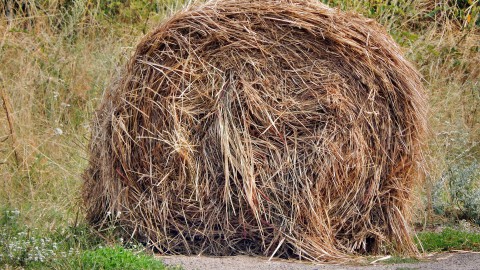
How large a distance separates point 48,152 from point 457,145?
446 cm

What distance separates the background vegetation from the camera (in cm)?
744

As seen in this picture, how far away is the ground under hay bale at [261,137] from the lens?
19.4ft

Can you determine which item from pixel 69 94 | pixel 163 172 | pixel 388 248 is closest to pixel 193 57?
pixel 163 172

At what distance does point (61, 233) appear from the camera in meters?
6.05

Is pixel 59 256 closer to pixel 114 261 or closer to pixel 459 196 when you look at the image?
pixel 114 261

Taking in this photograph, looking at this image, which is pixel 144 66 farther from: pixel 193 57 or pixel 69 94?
pixel 69 94

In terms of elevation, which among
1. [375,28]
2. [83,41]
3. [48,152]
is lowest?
[48,152]

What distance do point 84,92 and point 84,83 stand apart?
13 centimetres

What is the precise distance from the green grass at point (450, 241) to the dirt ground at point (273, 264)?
509 millimetres

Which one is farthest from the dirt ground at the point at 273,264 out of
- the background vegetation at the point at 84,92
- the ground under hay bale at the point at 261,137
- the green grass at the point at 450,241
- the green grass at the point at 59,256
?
the background vegetation at the point at 84,92

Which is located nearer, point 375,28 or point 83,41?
point 375,28

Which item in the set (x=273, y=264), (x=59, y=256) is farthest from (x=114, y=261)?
(x=273, y=264)

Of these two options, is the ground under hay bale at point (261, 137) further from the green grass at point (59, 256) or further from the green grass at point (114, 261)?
the green grass at point (114, 261)

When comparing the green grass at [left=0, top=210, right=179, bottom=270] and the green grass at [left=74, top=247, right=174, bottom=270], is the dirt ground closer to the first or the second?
the green grass at [left=0, top=210, right=179, bottom=270]
